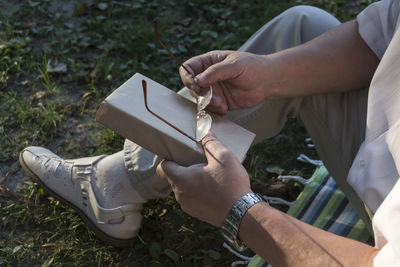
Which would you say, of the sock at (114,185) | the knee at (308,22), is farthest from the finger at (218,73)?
the sock at (114,185)

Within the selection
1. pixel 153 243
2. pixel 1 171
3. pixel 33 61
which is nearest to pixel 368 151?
pixel 153 243

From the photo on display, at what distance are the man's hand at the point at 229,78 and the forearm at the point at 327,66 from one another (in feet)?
0.20

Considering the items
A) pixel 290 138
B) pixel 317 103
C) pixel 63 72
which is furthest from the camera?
pixel 63 72

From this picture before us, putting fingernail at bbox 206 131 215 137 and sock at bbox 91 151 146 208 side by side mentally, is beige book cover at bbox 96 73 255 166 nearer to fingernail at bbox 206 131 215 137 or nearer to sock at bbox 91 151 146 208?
fingernail at bbox 206 131 215 137

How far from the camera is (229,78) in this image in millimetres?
1513

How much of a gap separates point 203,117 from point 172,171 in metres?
0.24

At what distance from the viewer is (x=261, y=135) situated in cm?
176

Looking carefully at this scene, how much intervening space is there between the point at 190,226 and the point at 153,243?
0.65 ft

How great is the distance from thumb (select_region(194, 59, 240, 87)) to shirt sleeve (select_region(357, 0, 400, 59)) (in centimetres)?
51

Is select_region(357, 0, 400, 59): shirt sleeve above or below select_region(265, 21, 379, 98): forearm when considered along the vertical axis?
above

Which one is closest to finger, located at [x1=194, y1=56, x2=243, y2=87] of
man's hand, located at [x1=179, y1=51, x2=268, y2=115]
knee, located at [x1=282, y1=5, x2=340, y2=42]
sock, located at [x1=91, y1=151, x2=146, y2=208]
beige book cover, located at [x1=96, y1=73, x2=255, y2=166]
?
man's hand, located at [x1=179, y1=51, x2=268, y2=115]

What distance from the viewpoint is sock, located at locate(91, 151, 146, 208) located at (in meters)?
1.77

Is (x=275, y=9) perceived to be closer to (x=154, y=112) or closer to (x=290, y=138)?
(x=290, y=138)

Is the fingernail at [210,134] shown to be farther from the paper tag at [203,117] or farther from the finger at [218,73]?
the finger at [218,73]
